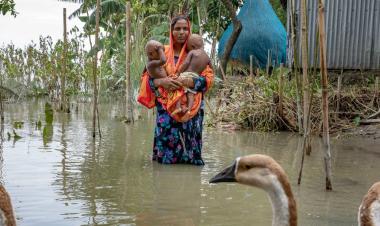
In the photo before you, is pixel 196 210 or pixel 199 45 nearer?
pixel 196 210

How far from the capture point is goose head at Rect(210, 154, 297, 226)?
10.9 feet

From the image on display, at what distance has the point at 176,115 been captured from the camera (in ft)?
24.7

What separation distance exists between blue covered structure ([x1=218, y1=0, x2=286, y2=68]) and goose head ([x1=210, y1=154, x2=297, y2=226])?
1311 centimetres

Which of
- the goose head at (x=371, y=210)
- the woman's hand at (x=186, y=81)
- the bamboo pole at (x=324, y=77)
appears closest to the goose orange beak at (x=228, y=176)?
the goose head at (x=371, y=210)

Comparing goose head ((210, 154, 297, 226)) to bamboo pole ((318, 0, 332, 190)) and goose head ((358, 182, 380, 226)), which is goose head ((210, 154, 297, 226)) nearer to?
goose head ((358, 182, 380, 226))

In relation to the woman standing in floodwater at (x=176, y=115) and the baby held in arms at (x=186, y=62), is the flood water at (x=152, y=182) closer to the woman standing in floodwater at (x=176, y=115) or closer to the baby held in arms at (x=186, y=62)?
the woman standing in floodwater at (x=176, y=115)

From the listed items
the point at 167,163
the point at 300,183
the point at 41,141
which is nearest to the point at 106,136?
the point at 41,141

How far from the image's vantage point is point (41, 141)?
9.69m

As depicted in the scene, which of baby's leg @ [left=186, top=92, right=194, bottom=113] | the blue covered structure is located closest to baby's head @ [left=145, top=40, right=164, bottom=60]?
baby's leg @ [left=186, top=92, right=194, bottom=113]

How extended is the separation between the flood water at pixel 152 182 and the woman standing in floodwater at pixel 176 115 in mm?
206

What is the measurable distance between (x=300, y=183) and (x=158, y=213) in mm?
1929

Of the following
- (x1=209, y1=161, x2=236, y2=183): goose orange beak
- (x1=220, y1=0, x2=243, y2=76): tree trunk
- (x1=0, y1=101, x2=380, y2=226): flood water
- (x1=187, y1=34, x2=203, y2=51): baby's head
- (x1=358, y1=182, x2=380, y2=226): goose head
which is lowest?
(x1=0, y1=101, x2=380, y2=226): flood water

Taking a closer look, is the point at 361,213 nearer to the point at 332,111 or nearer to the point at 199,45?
the point at 199,45

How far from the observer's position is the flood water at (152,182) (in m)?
5.30
